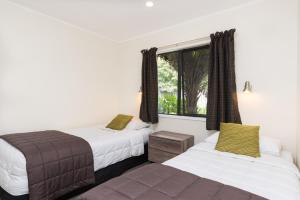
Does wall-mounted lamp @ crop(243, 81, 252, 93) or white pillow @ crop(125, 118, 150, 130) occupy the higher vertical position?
wall-mounted lamp @ crop(243, 81, 252, 93)

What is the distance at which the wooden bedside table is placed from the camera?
272 cm

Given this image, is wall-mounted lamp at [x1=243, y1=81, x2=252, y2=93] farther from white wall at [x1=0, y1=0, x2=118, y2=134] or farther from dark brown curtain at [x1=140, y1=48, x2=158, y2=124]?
white wall at [x1=0, y1=0, x2=118, y2=134]

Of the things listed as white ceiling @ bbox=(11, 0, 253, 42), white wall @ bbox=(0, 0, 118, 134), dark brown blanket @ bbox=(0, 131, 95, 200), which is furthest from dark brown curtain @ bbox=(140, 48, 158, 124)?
dark brown blanket @ bbox=(0, 131, 95, 200)

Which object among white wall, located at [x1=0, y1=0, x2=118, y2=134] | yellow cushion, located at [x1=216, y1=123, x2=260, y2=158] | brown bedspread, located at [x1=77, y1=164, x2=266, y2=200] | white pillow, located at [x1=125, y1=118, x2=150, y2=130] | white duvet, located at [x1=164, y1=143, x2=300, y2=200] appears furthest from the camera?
white pillow, located at [x1=125, y1=118, x2=150, y2=130]

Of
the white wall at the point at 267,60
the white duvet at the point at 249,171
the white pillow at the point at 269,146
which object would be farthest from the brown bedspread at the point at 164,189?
the white wall at the point at 267,60

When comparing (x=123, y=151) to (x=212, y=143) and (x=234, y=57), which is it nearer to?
(x=212, y=143)

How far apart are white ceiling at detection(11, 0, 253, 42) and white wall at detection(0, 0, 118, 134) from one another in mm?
256

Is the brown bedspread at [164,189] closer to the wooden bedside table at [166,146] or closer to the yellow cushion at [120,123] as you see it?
the wooden bedside table at [166,146]

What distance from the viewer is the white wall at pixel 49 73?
2.63 m

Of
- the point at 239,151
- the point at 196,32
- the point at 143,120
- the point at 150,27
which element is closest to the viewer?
the point at 239,151

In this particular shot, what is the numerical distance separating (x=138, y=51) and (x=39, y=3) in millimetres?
1886

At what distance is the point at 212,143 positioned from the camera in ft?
7.82

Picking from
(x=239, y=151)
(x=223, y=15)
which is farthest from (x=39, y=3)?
(x=239, y=151)

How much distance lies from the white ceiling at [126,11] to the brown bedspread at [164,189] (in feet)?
7.30
